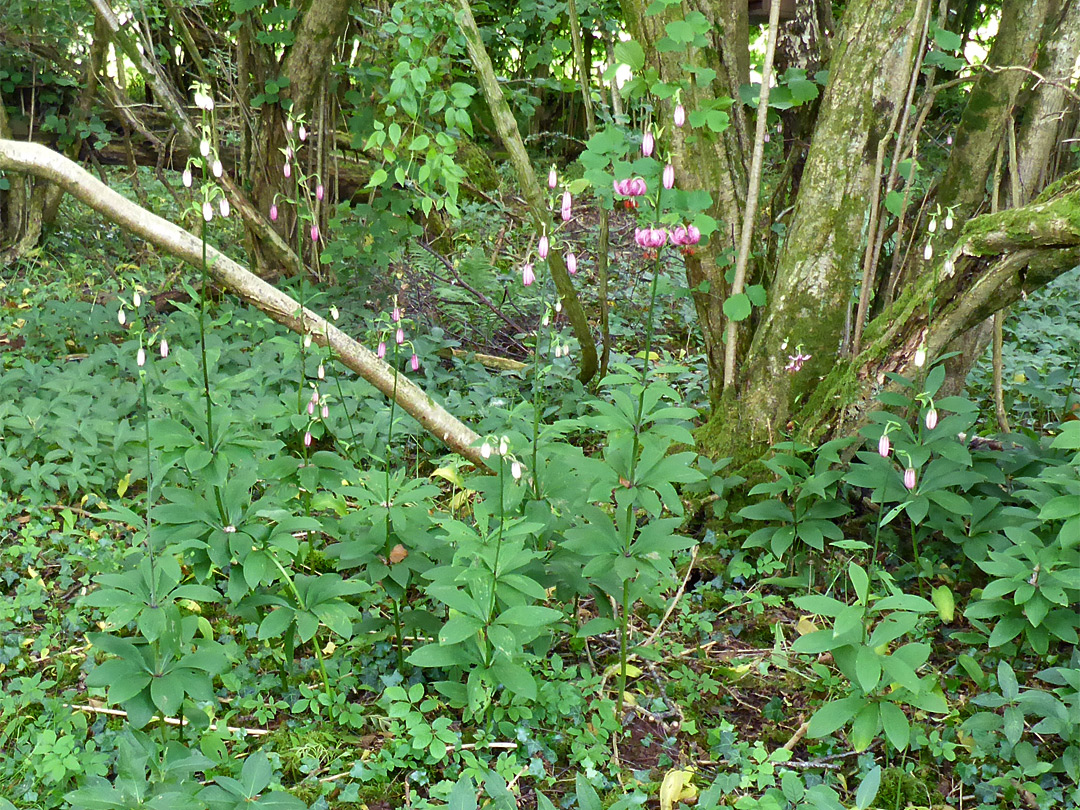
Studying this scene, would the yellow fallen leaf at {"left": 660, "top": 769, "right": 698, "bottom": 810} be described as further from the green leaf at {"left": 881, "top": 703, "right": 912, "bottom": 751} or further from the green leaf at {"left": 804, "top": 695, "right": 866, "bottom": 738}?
the green leaf at {"left": 881, "top": 703, "right": 912, "bottom": 751}

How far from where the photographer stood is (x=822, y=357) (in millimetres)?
3215

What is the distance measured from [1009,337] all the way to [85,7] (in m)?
6.63

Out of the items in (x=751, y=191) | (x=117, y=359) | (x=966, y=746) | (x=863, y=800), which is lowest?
(x=966, y=746)

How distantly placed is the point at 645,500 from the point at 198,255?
1.68 metres

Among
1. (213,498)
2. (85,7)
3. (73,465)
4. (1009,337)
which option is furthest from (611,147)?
(85,7)

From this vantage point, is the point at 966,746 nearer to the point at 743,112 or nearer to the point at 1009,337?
the point at 743,112

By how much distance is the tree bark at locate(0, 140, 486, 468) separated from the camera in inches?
111

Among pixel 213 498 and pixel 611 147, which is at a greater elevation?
pixel 611 147

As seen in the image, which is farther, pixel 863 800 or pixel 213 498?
pixel 213 498

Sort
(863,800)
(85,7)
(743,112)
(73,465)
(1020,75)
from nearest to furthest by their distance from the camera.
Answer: (863,800) → (1020,75) → (743,112) → (73,465) → (85,7)

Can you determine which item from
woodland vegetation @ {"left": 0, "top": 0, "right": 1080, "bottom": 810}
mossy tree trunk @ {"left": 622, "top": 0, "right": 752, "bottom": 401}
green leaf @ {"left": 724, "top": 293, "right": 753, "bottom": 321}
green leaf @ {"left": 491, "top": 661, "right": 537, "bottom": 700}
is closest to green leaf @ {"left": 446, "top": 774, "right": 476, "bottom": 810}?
woodland vegetation @ {"left": 0, "top": 0, "right": 1080, "bottom": 810}

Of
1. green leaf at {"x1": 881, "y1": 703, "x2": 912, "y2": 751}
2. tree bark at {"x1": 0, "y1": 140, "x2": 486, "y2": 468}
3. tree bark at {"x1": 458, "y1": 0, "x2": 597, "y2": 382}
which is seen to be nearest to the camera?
green leaf at {"x1": 881, "y1": 703, "x2": 912, "y2": 751}

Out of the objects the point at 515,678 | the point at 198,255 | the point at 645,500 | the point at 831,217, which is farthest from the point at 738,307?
the point at 198,255

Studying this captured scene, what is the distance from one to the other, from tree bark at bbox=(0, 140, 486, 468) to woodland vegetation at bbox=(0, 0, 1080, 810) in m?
0.01
